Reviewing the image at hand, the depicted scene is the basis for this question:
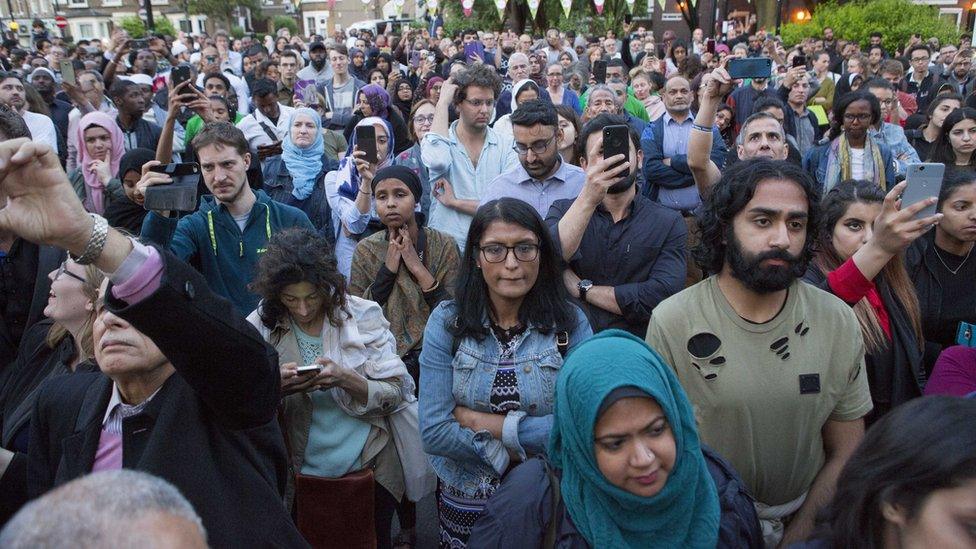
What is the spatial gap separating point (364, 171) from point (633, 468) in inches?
132

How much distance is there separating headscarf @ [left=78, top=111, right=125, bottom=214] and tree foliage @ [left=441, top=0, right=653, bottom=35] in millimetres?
23510

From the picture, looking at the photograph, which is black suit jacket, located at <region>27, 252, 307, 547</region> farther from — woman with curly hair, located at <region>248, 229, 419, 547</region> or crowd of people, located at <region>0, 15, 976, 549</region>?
woman with curly hair, located at <region>248, 229, 419, 547</region>

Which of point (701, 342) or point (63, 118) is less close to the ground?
point (63, 118)

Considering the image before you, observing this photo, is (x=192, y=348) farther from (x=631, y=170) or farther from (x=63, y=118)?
(x=63, y=118)

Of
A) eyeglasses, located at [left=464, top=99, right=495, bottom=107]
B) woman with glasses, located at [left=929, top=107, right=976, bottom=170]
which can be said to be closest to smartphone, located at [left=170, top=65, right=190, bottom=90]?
eyeglasses, located at [left=464, top=99, right=495, bottom=107]

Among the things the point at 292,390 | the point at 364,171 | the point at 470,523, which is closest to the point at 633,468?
the point at 470,523

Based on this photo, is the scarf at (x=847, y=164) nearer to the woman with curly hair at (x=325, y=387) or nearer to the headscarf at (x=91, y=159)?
the woman with curly hair at (x=325, y=387)

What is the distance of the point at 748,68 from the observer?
17.7ft

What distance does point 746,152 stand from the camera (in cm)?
495

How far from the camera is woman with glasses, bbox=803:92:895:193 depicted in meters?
5.50

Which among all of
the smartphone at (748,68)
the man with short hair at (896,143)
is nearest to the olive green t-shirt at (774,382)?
the smartphone at (748,68)

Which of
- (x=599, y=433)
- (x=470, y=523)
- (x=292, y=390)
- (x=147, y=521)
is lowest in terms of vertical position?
(x=470, y=523)

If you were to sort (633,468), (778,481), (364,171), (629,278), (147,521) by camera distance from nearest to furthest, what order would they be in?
1. (147,521)
2. (633,468)
3. (778,481)
4. (629,278)
5. (364,171)

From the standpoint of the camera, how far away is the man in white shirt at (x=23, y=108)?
6.81m
